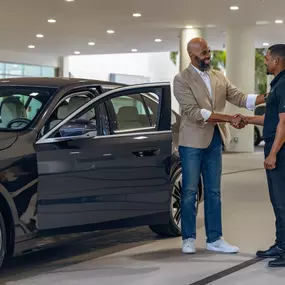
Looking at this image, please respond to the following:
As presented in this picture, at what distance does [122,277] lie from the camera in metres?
5.42

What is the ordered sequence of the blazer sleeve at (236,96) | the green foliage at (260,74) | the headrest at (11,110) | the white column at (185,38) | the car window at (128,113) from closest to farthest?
the headrest at (11,110)
the car window at (128,113)
the blazer sleeve at (236,96)
the white column at (185,38)
the green foliage at (260,74)

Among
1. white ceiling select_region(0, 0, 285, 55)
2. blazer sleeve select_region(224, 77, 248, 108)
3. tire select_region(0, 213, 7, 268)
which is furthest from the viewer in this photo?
white ceiling select_region(0, 0, 285, 55)

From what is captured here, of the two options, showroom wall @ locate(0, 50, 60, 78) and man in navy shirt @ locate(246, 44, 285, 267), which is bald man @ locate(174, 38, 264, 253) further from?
showroom wall @ locate(0, 50, 60, 78)

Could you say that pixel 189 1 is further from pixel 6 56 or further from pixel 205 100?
pixel 6 56

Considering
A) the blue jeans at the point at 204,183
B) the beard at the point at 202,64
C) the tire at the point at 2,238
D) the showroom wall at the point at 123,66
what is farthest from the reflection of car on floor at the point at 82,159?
the showroom wall at the point at 123,66

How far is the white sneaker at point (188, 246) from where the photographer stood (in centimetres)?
627

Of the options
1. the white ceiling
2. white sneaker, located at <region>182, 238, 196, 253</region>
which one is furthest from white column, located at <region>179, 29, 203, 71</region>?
white sneaker, located at <region>182, 238, 196, 253</region>

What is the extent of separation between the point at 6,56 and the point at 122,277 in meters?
27.1

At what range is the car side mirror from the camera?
541cm

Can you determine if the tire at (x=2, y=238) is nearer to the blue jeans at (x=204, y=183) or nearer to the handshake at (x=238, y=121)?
the blue jeans at (x=204, y=183)

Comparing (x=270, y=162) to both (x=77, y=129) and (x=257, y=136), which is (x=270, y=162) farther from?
(x=257, y=136)

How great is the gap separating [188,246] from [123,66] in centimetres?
3421

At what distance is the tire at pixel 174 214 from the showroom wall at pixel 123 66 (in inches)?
1169

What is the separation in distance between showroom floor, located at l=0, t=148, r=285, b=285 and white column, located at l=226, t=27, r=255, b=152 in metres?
13.9
